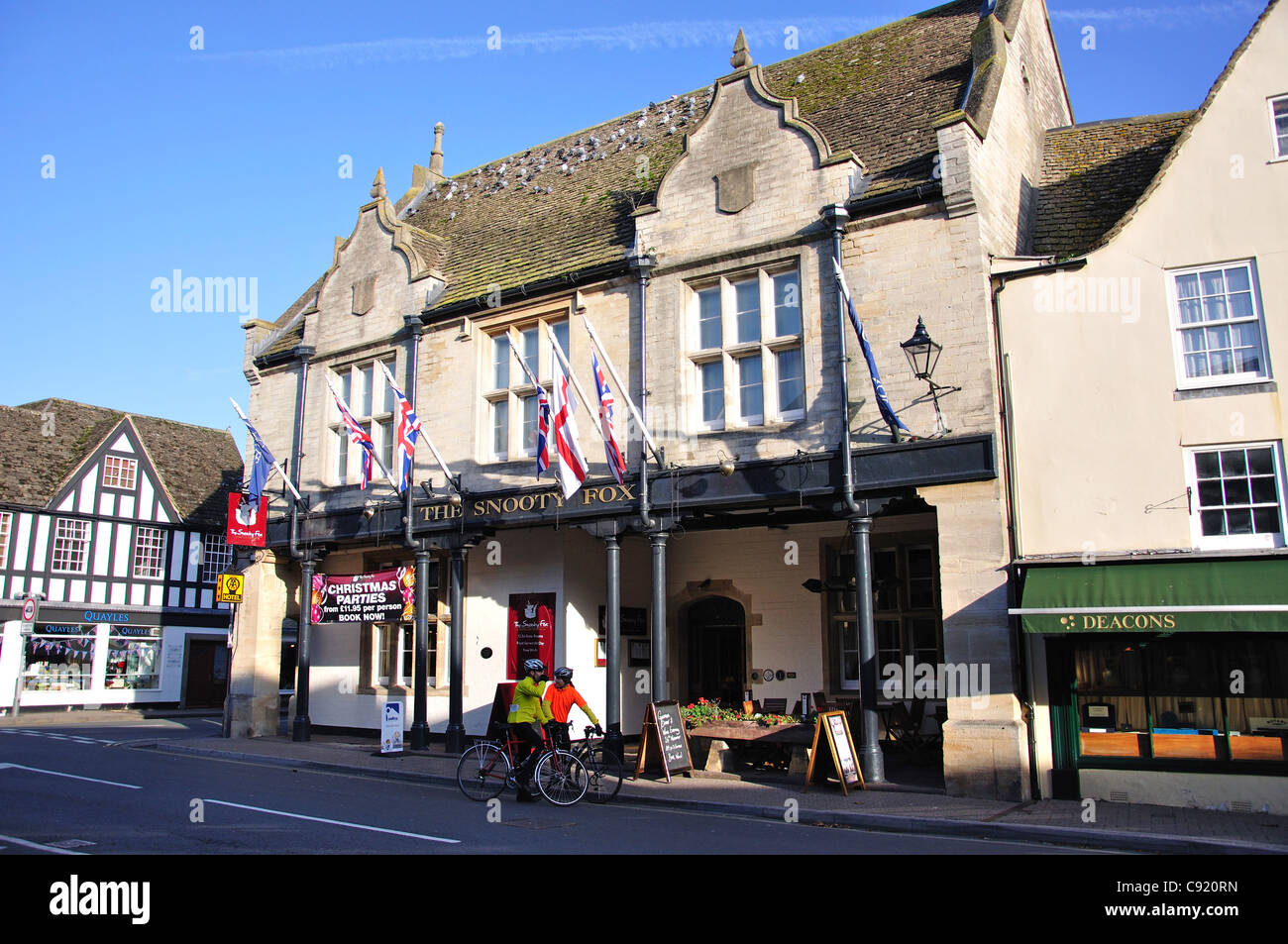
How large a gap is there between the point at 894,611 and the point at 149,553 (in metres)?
29.2

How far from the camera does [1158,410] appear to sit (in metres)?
11.9

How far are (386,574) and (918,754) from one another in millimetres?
9769

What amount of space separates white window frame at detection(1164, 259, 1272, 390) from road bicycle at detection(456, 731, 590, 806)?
339 inches

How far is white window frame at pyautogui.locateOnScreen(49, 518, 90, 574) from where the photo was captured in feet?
106

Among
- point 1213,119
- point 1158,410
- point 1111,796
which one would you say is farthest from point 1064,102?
point 1111,796

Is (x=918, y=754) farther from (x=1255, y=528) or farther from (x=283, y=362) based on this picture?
(x=283, y=362)

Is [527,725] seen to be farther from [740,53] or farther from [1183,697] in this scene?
[740,53]

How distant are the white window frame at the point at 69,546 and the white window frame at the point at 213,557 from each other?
4331mm

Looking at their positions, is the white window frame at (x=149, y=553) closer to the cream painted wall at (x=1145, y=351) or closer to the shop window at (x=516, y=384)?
the shop window at (x=516, y=384)

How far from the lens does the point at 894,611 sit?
1603 centimetres

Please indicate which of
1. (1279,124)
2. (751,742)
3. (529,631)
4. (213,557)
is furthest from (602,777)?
(213,557)

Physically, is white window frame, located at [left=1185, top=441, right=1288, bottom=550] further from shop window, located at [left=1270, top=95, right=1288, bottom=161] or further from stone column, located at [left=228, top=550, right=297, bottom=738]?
stone column, located at [left=228, top=550, right=297, bottom=738]

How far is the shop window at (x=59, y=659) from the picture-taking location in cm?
3145
